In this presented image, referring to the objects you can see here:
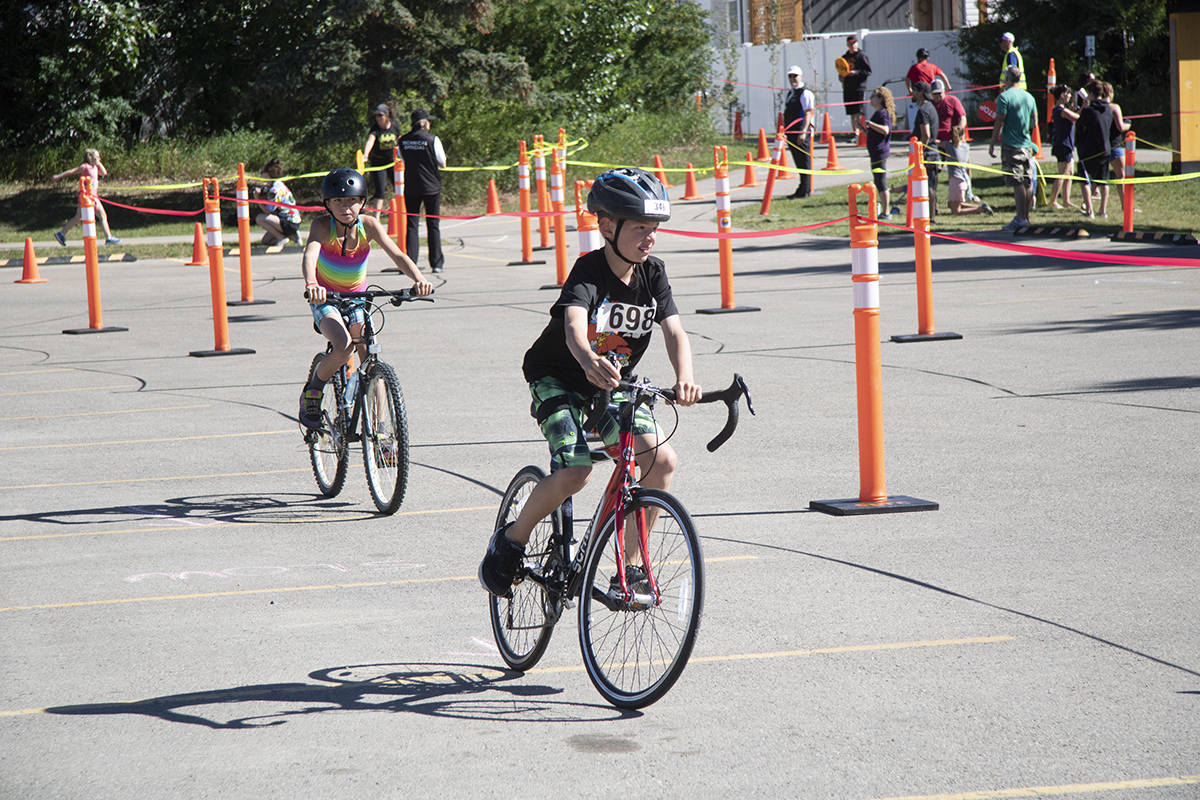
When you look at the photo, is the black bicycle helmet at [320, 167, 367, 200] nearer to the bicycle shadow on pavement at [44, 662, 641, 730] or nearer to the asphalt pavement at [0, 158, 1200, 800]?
the asphalt pavement at [0, 158, 1200, 800]

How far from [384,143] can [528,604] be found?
19284 mm

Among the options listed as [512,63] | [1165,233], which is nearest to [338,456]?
[1165,233]

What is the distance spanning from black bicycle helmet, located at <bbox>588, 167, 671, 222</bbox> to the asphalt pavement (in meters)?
1.62

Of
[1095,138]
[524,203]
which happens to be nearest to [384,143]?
[524,203]

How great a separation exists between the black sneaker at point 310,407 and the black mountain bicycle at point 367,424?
32 millimetres

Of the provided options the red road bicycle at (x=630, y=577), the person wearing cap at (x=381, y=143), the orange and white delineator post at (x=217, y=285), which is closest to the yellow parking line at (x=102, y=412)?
the orange and white delineator post at (x=217, y=285)

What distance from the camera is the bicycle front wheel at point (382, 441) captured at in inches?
318

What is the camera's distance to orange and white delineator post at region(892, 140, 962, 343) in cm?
1291

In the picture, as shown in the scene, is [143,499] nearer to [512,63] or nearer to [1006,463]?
[1006,463]

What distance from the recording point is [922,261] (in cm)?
1303

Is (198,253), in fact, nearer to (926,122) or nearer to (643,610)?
(926,122)

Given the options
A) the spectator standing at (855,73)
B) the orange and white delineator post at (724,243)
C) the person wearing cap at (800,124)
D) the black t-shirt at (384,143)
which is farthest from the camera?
the spectator standing at (855,73)

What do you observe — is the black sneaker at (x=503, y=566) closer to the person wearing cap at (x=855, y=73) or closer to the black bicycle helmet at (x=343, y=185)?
the black bicycle helmet at (x=343, y=185)

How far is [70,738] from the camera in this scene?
494 centimetres
